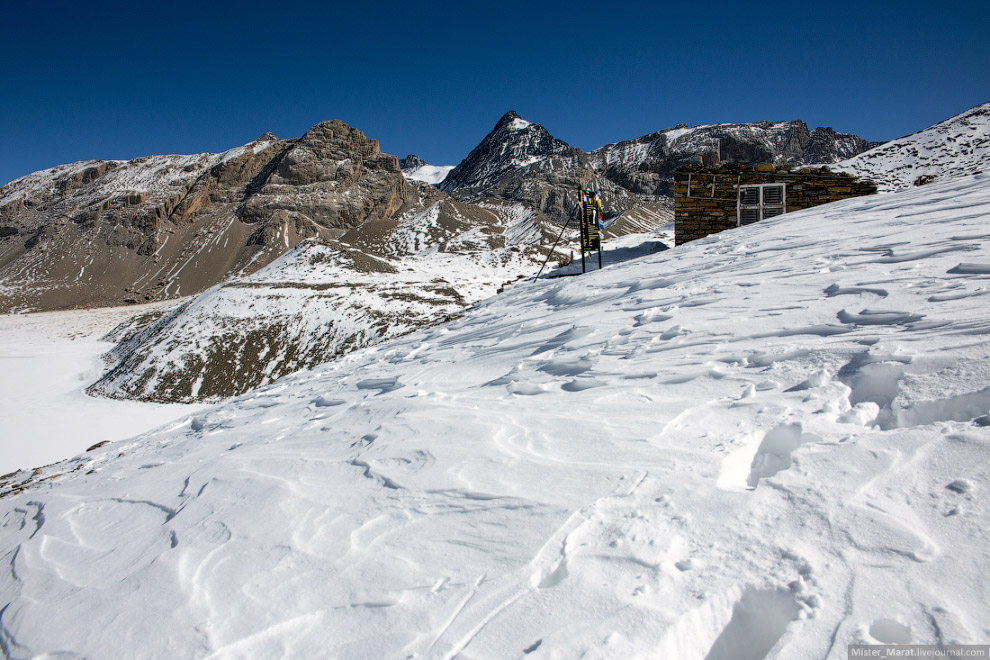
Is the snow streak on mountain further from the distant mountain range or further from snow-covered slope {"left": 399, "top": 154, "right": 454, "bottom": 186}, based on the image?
the distant mountain range

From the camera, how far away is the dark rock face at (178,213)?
163 feet

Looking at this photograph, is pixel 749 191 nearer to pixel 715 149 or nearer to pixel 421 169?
pixel 715 149

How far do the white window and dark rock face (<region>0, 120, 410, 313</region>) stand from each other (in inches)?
1910

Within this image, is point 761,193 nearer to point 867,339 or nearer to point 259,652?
point 867,339

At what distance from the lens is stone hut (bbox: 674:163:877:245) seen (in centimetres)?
1209

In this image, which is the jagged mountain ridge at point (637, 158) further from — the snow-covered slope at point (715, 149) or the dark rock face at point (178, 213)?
the dark rock face at point (178, 213)

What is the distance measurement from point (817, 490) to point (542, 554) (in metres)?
1.01

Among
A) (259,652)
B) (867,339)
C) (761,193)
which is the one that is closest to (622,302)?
(867,339)

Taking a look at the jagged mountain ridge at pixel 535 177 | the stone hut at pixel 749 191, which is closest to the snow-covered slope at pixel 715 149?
the jagged mountain ridge at pixel 535 177

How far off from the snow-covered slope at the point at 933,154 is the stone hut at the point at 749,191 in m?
7.40

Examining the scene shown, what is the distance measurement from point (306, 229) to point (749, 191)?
5320cm

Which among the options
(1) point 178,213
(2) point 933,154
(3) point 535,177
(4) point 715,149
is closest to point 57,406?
(2) point 933,154

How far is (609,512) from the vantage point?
184 centimetres

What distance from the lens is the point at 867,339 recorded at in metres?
2.70
